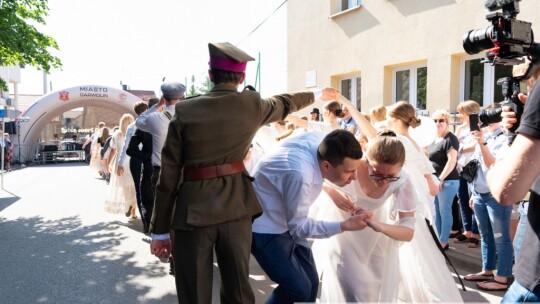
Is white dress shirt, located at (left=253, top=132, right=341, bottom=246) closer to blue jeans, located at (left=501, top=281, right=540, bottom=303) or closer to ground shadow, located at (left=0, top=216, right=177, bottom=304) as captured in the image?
blue jeans, located at (left=501, top=281, right=540, bottom=303)

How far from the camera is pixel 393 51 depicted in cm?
1020

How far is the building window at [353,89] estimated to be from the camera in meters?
11.9

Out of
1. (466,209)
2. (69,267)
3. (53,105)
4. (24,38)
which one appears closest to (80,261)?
(69,267)

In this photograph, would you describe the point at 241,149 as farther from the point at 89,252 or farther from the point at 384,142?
the point at 89,252

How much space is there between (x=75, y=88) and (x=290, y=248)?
71.9 ft

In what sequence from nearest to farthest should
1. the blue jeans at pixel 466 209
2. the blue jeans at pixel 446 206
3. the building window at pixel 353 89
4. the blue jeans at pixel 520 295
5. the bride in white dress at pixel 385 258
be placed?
the blue jeans at pixel 520 295 → the bride in white dress at pixel 385 258 → the blue jeans at pixel 446 206 → the blue jeans at pixel 466 209 → the building window at pixel 353 89

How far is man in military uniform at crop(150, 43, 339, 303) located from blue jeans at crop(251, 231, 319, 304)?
131 mm

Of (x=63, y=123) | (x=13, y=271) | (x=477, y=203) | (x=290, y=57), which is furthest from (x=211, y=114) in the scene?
(x=63, y=123)

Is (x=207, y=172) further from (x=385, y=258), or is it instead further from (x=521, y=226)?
(x=521, y=226)

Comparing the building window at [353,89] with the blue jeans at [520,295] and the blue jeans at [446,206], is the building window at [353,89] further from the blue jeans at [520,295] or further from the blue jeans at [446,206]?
the blue jeans at [520,295]

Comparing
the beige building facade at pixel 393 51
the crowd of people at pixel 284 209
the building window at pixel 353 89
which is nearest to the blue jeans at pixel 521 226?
the crowd of people at pixel 284 209

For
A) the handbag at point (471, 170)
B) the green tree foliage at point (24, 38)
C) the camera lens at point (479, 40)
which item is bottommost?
the handbag at point (471, 170)

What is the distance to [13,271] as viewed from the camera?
5.10m

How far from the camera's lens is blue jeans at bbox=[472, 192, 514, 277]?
14.2 feet
